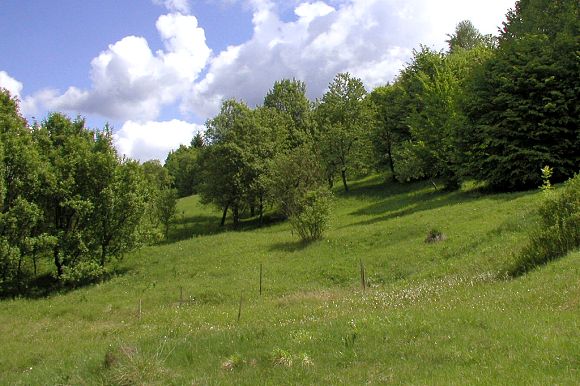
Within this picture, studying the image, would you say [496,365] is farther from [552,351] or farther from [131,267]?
[131,267]

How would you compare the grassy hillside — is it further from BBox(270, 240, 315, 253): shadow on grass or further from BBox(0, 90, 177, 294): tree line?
BBox(0, 90, 177, 294): tree line

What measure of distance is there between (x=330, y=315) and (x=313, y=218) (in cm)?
1757

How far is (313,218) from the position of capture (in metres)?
29.9

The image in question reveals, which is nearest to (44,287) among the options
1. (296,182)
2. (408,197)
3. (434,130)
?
(296,182)

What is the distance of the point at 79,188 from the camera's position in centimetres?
3173

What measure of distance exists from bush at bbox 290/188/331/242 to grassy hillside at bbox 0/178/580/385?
1225 mm

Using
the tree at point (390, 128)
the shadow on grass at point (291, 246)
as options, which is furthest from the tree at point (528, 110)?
the tree at point (390, 128)

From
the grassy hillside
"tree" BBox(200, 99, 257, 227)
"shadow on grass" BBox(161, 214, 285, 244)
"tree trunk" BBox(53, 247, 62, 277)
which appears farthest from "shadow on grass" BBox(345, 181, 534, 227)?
"tree trunk" BBox(53, 247, 62, 277)

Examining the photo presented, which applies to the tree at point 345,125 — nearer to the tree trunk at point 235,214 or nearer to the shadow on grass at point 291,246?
the tree trunk at point 235,214

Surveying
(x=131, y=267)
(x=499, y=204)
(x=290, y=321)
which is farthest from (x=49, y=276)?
(x=499, y=204)

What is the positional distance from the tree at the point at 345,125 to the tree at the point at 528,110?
61.2 ft

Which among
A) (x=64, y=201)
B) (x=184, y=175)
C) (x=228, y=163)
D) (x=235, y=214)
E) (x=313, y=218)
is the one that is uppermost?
(x=184, y=175)

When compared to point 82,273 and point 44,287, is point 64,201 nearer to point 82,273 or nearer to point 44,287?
point 82,273

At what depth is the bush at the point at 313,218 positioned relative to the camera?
30.0 metres
